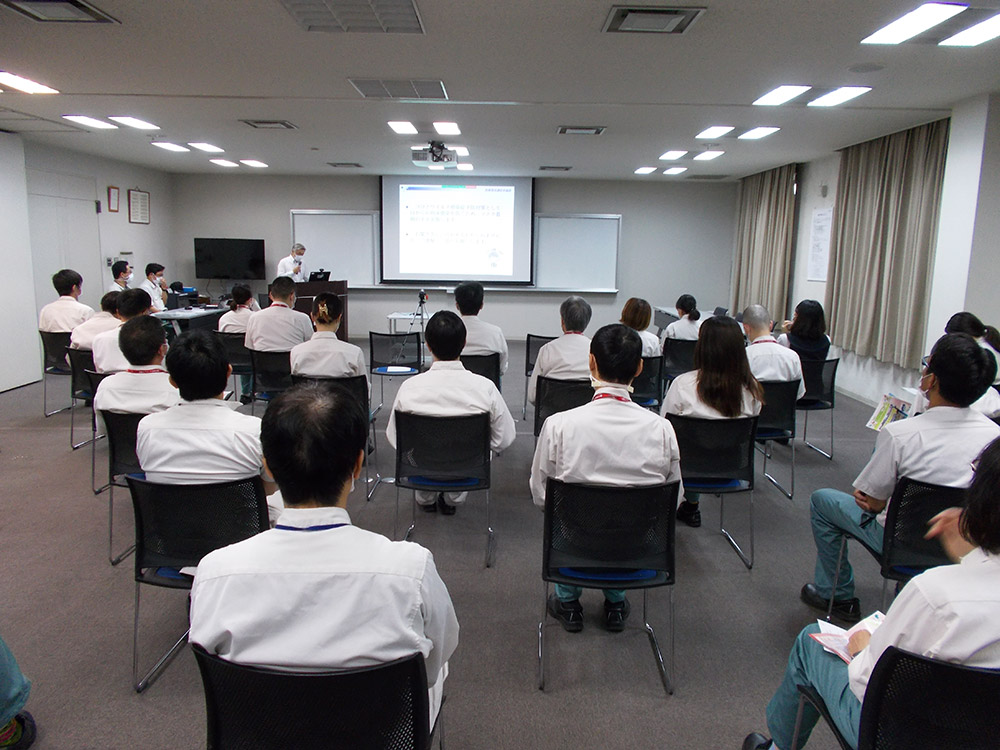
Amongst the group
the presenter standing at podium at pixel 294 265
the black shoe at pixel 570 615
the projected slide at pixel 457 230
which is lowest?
the black shoe at pixel 570 615

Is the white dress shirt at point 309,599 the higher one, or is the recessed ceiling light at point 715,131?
the recessed ceiling light at point 715,131

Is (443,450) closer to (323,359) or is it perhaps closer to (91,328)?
(323,359)

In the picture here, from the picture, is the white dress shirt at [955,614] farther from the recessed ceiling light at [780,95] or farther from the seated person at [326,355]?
the recessed ceiling light at [780,95]

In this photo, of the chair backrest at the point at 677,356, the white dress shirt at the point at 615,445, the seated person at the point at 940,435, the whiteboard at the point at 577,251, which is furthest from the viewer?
the whiteboard at the point at 577,251

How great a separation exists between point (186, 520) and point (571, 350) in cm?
282

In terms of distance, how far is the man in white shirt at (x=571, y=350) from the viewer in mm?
4402

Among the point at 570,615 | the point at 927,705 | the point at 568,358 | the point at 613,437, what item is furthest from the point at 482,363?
the point at 927,705

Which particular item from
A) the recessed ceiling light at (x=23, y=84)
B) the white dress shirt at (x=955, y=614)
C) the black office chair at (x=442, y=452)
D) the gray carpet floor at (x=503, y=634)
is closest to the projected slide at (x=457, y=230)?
the recessed ceiling light at (x=23, y=84)

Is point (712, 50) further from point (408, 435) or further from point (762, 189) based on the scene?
point (762, 189)

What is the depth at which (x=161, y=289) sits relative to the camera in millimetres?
8836

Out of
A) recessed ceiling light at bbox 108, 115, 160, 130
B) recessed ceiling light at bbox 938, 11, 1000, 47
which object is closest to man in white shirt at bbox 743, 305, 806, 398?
recessed ceiling light at bbox 938, 11, 1000, 47

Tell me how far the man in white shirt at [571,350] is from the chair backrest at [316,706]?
10.4 ft

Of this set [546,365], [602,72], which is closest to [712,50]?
[602,72]

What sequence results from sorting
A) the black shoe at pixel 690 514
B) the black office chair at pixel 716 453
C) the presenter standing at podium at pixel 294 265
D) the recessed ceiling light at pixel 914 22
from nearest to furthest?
the black office chair at pixel 716 453 → the recessed ceiling light at pixel 914 22 → the black shoe at pixel 690 514 → the presenter standing at podium at pixel 294 265
